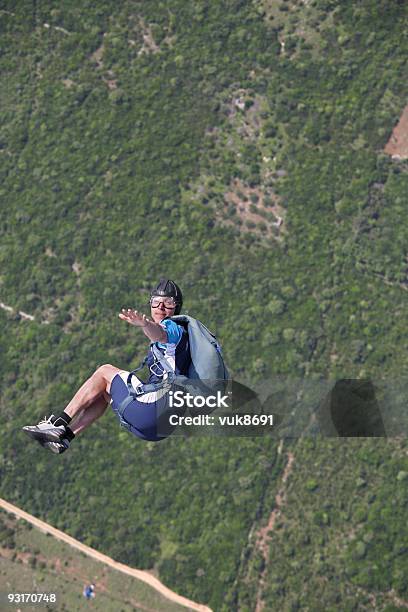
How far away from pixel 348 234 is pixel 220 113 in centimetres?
2226

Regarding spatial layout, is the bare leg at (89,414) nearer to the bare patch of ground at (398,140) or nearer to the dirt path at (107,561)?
the dirt path at (107,561)

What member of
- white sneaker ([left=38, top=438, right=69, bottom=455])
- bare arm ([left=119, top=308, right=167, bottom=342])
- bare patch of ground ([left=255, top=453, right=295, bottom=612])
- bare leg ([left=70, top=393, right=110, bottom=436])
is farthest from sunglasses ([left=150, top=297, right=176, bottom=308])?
bare patch of ground ([left=255, top=453, right=295, bottom=612])

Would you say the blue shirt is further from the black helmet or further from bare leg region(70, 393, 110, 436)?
bare leg region(70, 393, 110, 436)

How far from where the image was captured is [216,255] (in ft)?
363

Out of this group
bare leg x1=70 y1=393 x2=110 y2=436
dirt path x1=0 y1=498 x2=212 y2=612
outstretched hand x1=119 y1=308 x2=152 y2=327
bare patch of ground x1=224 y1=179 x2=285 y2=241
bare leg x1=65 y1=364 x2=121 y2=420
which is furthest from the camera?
bare patch of ground x1=224 y1=179 x2=285 y2=241

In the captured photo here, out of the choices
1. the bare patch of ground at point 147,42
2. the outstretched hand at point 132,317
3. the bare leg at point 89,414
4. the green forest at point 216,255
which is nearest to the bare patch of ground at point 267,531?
the green forest at point 216,255

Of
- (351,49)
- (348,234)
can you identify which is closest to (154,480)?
(348,234)

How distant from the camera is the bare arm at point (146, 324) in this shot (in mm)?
22688

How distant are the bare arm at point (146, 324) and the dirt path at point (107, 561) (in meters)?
75.4

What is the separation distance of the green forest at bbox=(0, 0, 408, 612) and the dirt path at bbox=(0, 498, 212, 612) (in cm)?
80

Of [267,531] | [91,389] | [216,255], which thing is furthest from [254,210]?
[91,389]

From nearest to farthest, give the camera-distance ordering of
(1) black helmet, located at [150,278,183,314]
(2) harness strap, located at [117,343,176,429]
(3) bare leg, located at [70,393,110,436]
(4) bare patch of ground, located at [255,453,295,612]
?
(1) black helmet, located at [150,278,183,314] < (2) harness strap, located at [117,343,176,429] < (3) bare leg, located at [70,393,110,436] < (4) bare patch of ground, located at [255,453,295,612]

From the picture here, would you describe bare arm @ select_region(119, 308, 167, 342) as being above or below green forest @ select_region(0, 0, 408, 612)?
above

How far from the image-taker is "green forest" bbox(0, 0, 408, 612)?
94.8m
